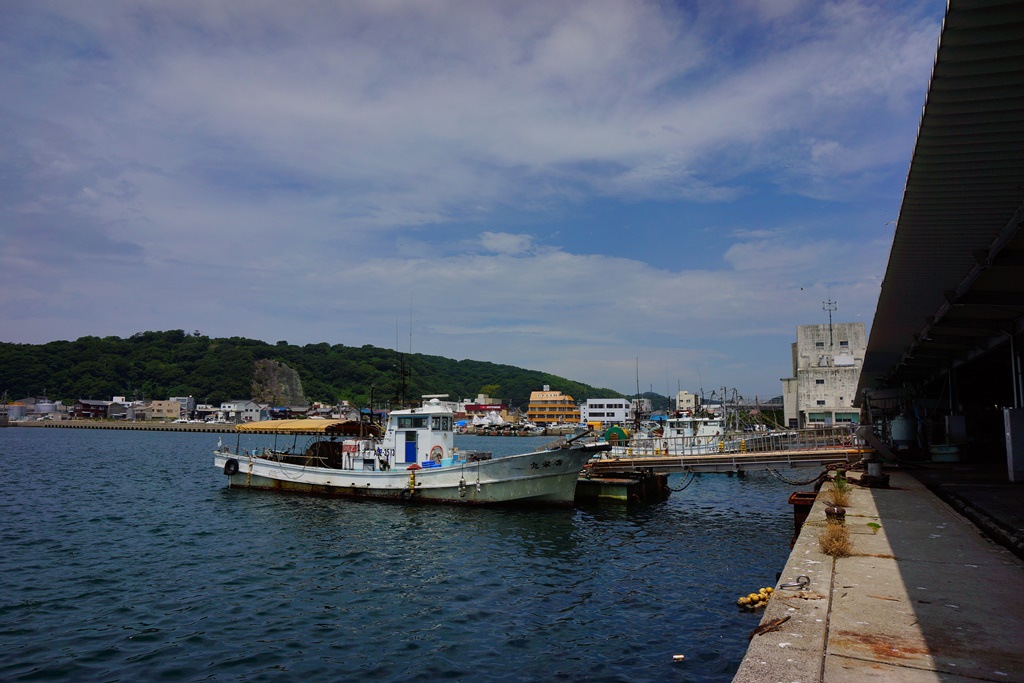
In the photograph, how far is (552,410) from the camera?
Answer: 164 m

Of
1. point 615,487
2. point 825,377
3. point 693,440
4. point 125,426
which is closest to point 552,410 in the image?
point 825,377

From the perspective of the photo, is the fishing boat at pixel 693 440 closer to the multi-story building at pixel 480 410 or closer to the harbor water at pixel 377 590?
the harbor water at pixel 377 590

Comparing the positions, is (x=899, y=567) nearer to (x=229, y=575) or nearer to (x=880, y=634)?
(x=880, y=634)

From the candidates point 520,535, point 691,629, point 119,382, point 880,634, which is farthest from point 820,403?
point 119,382

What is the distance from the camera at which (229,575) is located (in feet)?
53.0

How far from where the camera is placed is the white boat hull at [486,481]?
2597cm

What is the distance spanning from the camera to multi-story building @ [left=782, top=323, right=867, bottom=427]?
70.3 metres

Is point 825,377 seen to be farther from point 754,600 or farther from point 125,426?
point 125,426

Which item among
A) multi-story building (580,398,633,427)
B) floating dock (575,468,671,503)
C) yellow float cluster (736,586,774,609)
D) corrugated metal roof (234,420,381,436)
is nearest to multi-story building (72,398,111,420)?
multi-story building (580,398,633,427)

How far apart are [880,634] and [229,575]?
48.9 feet

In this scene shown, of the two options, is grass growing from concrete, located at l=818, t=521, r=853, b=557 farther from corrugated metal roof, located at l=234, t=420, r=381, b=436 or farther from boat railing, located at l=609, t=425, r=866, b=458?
corrugated metal roof, located at l=234, t=420, r=381, b=436

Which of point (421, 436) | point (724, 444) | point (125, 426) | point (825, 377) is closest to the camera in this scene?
point (421, 436)

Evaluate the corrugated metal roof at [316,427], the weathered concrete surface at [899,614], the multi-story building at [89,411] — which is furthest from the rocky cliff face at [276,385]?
the weathered concrete surface at [899,614]

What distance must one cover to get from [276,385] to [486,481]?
167 meters
